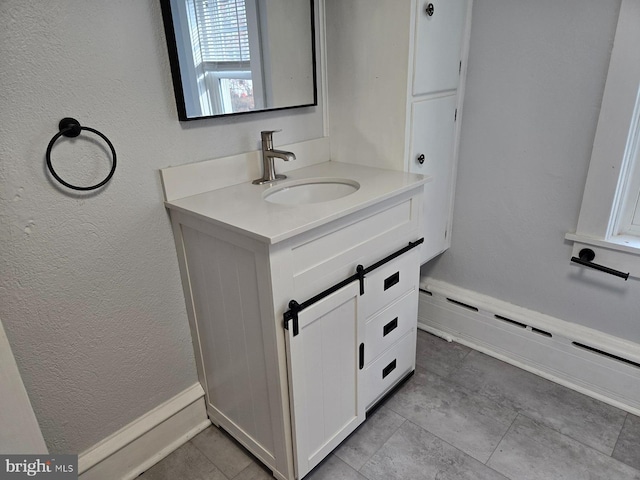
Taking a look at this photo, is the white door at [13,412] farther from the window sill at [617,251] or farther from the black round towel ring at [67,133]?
the window sill at [617,251]

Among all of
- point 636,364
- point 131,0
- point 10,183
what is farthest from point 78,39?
point 636,364

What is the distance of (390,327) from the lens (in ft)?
5.11

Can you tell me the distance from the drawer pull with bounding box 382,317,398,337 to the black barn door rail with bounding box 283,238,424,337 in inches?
10.1

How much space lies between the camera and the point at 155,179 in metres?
1.28

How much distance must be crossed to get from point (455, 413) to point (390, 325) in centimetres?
44

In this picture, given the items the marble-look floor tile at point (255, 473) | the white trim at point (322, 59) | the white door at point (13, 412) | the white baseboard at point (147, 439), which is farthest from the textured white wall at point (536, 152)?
the white door at point (13, 412)

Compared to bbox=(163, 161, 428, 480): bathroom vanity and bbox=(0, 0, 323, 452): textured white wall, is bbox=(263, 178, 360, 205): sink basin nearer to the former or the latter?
bbox=(163, 161, 428, 480): bathroom vanity

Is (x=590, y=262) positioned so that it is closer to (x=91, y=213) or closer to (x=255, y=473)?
(x=255, y=473)

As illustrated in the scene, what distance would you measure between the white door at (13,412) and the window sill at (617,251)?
1.74 metres

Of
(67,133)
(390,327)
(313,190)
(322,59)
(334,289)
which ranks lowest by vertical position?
(390,327)

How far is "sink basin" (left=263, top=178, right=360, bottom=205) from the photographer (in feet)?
4.87

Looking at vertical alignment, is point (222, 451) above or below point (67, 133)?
below

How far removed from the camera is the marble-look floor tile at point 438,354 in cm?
189

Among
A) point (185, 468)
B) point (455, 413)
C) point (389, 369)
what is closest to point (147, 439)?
point (185, 468)
